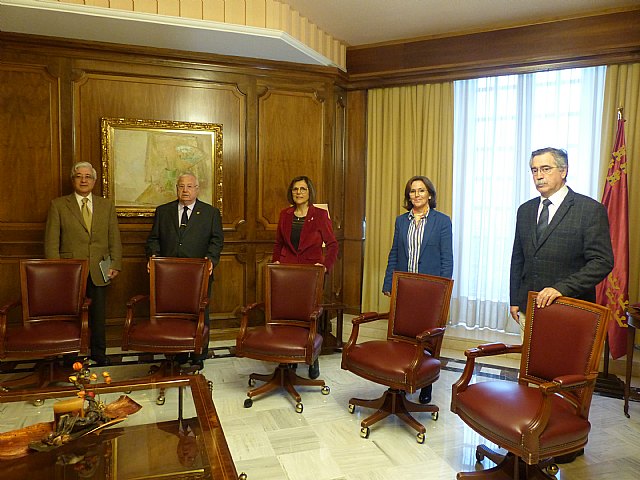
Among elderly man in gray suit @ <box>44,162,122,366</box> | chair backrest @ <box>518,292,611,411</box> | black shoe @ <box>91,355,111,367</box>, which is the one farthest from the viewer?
black shoe @ <box>91,355,111,367</box>

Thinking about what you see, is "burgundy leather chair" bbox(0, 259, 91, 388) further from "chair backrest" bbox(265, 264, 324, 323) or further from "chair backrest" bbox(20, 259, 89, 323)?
"chair backrest" bbox(265, 264, 324, 323)

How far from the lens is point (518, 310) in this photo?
2.70 metres

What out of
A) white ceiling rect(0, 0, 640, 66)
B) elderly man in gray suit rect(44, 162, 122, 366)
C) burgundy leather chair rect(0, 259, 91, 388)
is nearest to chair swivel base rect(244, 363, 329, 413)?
burgundy leather chair rect(0, 259, 91, 388)

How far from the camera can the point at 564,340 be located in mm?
2207

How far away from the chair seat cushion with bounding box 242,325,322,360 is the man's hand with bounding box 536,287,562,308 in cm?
137

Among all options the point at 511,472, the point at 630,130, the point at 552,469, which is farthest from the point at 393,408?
the point at 630,130

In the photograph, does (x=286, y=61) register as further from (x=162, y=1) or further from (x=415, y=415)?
(x=415, y=415)

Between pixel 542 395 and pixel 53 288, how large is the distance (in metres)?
3.14

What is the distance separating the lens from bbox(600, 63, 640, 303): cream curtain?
3805 mm

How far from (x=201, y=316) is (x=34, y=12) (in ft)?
8.15

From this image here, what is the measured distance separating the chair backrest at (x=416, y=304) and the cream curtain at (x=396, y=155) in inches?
70.1

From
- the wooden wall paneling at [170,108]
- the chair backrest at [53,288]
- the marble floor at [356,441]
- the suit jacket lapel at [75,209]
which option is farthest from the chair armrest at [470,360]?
the suit jacket lapel at [75,209]

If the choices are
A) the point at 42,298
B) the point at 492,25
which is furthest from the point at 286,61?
the point at 42,298

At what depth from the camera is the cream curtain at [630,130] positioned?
12.5ft
